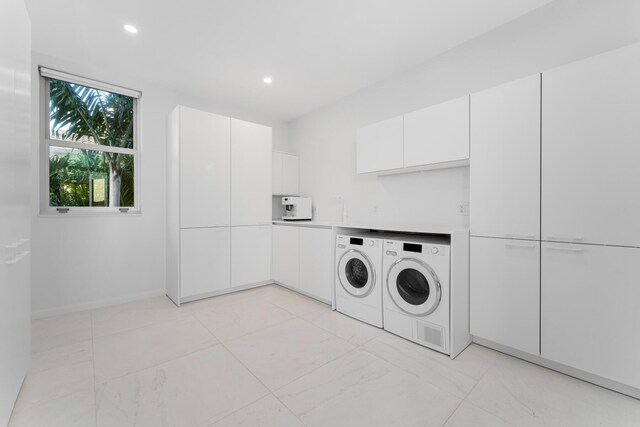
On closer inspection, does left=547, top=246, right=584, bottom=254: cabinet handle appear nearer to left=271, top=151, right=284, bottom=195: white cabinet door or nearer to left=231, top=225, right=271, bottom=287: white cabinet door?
left=231, top=225, right=271, bottom=287: white cabinet door

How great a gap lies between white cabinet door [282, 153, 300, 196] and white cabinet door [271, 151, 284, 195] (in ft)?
0.19

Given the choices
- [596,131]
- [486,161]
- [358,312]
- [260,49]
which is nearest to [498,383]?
[358,312]

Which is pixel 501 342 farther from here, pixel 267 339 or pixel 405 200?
pixel 267 339

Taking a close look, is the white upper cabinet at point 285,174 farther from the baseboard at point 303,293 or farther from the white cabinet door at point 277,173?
the baseboard at point 303,293

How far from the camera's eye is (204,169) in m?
3.11

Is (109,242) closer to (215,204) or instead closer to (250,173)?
(215,204)

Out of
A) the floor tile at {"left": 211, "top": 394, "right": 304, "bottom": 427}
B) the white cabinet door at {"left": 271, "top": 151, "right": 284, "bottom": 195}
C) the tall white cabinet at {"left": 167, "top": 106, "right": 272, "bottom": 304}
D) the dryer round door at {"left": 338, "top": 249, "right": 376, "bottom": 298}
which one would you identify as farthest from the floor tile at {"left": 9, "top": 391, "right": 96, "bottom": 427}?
the white cabinet door at {"left": 271, "top": 151, "right": 284, "bottom": 195}

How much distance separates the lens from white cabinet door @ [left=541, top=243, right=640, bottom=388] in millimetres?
1479

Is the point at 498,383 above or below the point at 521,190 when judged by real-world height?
below

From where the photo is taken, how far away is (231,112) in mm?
3941

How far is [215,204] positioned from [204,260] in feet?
2.26

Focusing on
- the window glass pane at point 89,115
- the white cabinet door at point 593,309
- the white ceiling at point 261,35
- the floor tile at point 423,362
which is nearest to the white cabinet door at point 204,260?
the window glass pane at point 89,115

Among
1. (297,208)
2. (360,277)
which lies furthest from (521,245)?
(297,208)

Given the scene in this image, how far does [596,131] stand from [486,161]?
0.59m
